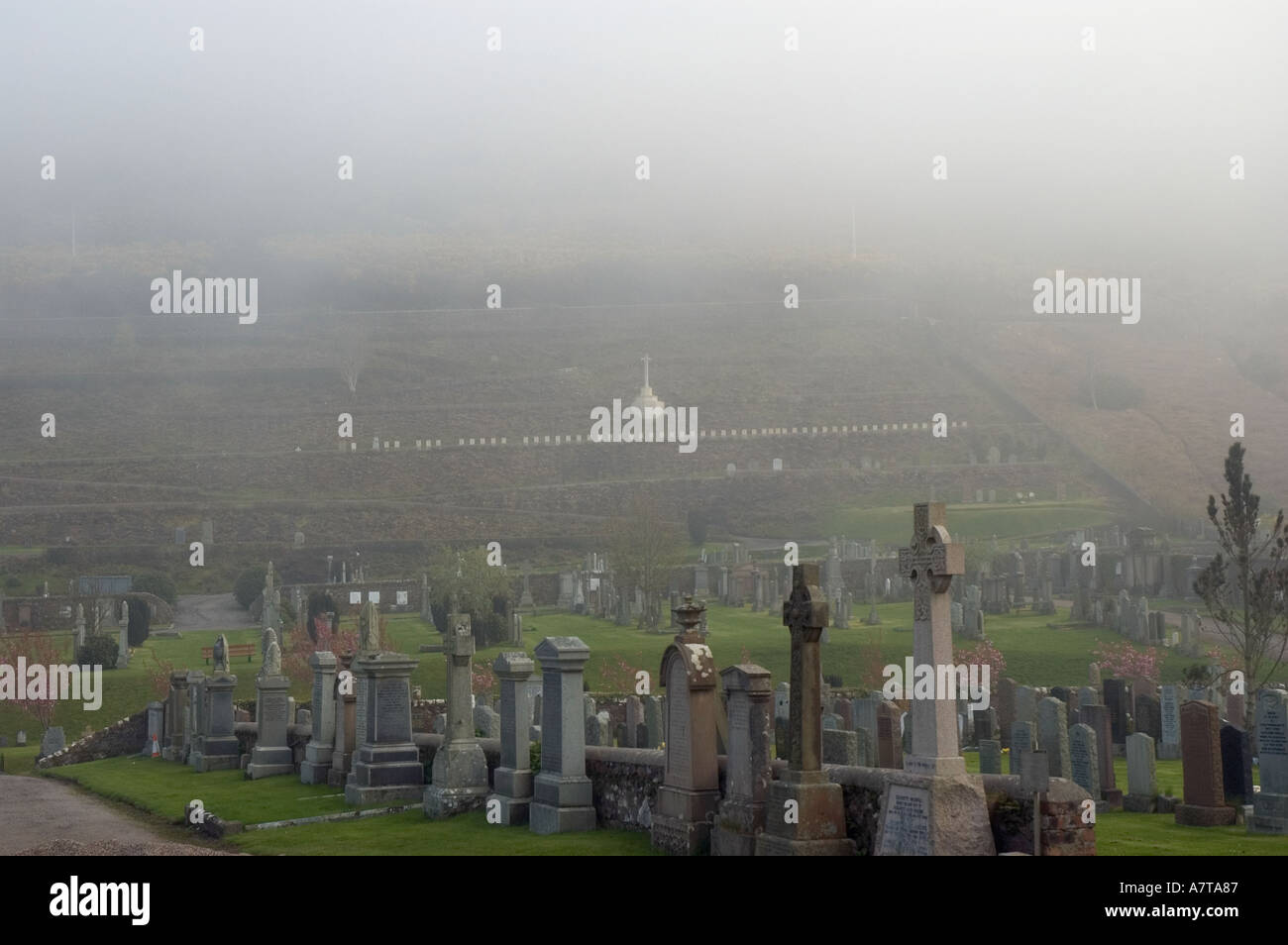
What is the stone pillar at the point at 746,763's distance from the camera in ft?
47.4

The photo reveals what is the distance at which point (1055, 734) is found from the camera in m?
19.5

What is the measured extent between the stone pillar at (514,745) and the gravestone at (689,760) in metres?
3.07

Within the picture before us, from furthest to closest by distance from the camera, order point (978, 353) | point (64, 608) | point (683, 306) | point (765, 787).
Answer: point (683, 306) < point (978, 353) < point (64, 608) < point (765, 787)

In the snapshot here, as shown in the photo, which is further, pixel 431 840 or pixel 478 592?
pixel 478 592

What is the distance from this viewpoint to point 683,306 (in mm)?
162125

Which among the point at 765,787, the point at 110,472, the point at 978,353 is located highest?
the point at 978,353

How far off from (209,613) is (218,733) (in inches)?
1341

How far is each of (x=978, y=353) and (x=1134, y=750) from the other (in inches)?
4875

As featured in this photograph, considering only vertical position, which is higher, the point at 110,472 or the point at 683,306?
the point at 683,306

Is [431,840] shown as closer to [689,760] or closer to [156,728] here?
[689,760]

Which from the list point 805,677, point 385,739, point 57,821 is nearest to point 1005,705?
point 385,739

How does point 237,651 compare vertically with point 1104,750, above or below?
below
